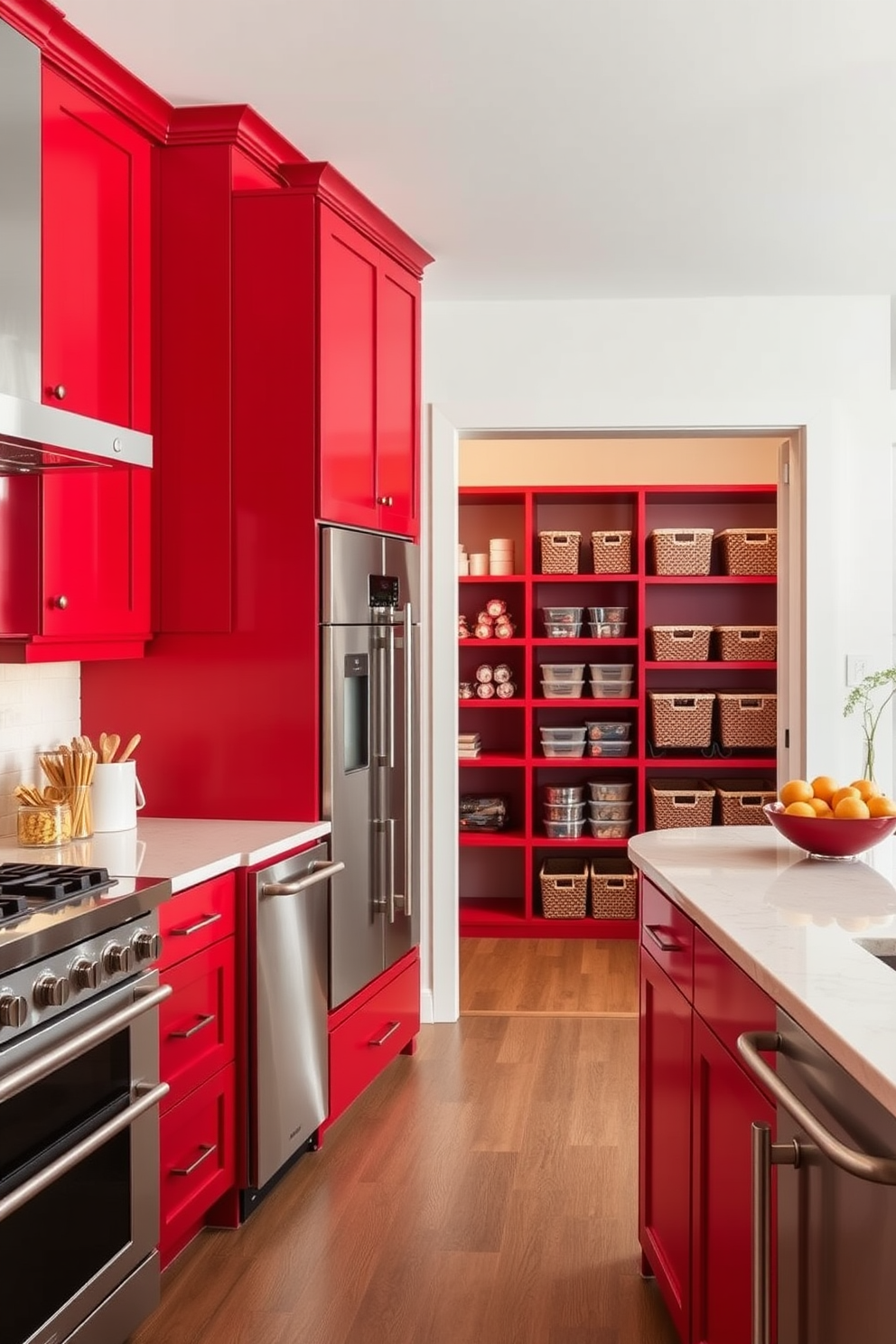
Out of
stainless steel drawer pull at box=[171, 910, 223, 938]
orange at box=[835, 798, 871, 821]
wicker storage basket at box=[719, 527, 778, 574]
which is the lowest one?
stainless steel drawer pull at box=[171, 910, 223, 938]

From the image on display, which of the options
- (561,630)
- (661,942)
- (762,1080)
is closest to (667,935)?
(661,942)

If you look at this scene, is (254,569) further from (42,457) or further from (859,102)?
(859,102)

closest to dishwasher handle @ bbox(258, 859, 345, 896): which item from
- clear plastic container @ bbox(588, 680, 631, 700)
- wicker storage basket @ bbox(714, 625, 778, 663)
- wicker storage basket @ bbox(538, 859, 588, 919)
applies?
wicker storage basket @ bbox(538, 859, 588, 919)

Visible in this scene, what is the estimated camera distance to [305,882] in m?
3.11

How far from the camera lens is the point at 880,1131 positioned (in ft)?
4.16

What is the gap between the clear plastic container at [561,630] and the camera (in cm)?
614

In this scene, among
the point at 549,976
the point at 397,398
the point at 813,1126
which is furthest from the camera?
the point at 549,976

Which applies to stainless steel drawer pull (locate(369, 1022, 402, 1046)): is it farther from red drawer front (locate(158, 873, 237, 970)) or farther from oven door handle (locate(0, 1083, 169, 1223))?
oven door handle (locate(0, 1083, 169, 1223))

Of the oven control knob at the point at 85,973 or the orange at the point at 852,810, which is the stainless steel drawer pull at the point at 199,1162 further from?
the orange at the point at 852,810

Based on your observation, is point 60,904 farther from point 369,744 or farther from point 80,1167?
point 369,744

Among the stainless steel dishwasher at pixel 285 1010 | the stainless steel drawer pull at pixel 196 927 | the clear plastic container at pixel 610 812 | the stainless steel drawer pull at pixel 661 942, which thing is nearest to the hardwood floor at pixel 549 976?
the clear plastic container at pixel 610 812

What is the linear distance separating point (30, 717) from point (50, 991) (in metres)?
1.37

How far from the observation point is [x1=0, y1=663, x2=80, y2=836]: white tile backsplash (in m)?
3.15

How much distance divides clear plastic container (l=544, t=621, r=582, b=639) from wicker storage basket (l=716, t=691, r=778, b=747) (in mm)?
748
